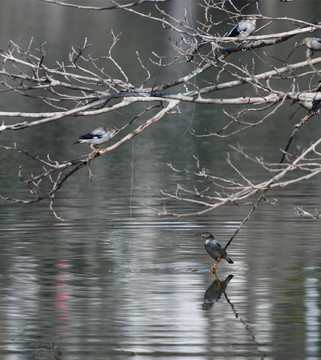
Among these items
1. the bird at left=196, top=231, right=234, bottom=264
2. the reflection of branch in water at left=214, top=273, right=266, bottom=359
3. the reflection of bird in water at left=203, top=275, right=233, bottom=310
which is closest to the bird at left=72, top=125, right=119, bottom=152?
the bird at left=196, top=231, right=234, bottom=264

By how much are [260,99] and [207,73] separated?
34406 millimetres

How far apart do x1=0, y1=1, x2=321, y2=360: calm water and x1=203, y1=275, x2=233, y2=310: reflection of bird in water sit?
21 millimetres

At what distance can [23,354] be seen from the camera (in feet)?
29.2

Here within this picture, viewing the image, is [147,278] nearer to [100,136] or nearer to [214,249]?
[214,249]

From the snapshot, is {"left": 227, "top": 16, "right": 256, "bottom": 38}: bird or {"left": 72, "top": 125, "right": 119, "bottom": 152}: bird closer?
{"left": 227, "top": 16, "right": 256, "bottom": 38}: bird

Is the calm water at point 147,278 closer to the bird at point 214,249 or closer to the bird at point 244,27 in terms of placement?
the bird at point 214,249

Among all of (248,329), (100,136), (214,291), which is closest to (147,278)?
(214,291)

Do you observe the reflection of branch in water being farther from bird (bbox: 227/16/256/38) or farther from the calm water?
bird (bbox: 227/16/256/38)

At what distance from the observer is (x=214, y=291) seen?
11656 millimetres

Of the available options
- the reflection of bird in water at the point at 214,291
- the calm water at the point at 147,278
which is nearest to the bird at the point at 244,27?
the calm water at the point at 147,278

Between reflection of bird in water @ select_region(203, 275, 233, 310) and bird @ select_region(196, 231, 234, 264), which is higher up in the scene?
bird @ select_region(196, 231, 234, 264)

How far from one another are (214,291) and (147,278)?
100cm

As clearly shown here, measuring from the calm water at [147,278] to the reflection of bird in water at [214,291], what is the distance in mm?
21

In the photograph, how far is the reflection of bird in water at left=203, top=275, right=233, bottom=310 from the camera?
1104cm
